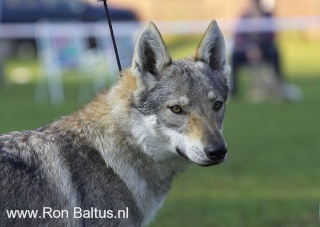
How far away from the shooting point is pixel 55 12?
34.4 m

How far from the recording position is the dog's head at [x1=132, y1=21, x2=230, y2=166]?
663cm

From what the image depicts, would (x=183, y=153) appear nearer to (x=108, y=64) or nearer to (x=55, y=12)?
(x=108, y=64)

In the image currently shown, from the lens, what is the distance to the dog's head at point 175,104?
6629 millimetres

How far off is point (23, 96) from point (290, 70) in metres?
10.1

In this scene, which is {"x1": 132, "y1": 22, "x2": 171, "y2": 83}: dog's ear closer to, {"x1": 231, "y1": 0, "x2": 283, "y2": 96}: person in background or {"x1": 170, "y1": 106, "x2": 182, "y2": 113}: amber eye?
{"x1": 170, "y1": 106, "x2": 182, "y2": 113}: amber eye

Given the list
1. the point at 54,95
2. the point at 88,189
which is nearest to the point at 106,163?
the point at 88,189

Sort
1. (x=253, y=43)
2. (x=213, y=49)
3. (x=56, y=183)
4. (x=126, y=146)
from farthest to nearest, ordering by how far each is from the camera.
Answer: (x=253, y=43), (x=213, y=49), (x=126, y=146), (x=56, y=183)

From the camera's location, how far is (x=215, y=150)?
6508 millimetres

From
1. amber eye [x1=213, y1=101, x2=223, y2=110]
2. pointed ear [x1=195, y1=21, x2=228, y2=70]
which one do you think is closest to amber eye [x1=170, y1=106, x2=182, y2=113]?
amber eye [x1=213, y1=101, x2=223, y2=110]

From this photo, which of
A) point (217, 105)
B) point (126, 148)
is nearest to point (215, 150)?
point (217, 105)

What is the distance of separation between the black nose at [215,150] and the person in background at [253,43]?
1702 cm

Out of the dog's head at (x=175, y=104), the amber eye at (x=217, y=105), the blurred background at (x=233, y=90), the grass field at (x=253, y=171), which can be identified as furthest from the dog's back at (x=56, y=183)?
the grass field at (x=253, y=171)

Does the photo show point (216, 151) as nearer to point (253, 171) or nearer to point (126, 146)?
point (126, 146)

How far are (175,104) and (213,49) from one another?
2.45 feet
